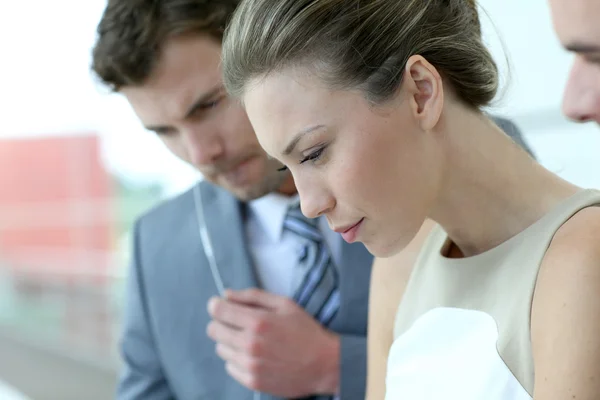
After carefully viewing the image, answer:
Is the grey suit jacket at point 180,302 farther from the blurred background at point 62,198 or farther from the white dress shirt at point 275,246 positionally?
the blurred background at point 62,198

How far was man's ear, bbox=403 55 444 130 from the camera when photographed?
0.91m

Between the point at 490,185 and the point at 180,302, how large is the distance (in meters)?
0.91

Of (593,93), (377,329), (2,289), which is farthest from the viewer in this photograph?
(2,289)

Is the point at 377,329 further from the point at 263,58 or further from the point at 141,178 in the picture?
the point at 141,178

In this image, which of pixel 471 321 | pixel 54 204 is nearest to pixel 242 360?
pixel 471 321

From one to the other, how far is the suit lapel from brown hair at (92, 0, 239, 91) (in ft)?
1.09

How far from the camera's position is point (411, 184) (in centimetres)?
93

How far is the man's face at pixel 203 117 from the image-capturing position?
144 centimetres

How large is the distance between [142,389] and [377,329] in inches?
29.3

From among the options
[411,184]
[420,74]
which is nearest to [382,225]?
[411,184]

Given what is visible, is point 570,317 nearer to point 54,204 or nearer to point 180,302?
point 180,302

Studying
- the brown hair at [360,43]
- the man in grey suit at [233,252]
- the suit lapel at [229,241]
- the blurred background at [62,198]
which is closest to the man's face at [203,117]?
the man in grey suit at [233,252]

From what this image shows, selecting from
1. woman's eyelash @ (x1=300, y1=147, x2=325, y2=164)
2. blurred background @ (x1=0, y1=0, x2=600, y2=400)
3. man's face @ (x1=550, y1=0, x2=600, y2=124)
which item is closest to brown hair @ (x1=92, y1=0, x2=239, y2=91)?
woman's eyelash @ (x1=300, y1=147, x2=325, y2=164)

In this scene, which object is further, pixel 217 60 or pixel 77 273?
pixel 77 273
